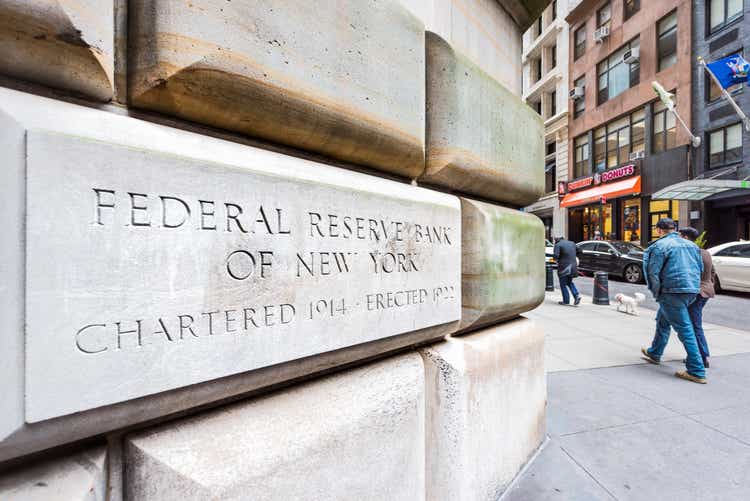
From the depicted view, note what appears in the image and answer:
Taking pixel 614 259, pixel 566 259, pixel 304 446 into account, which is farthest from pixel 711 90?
pixel 304 446

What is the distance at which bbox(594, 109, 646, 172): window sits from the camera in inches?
857

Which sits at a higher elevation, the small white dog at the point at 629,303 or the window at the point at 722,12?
the window at the point at 722,12

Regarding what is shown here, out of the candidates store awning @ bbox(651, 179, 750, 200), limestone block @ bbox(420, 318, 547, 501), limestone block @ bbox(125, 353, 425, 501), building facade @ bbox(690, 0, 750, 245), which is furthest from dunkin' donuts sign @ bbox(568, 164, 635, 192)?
limestone block @ bbox(125, 353, 425, 501)

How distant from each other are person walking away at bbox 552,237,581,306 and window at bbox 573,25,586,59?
23.3 meters

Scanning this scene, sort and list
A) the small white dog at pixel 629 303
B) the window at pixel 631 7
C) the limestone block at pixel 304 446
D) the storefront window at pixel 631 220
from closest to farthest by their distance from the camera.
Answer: the limestone block at pixel 304 446 < the small white dog at pixel 629 303 < the storefront window at pixel 631 220 < the window at pixel 631 7

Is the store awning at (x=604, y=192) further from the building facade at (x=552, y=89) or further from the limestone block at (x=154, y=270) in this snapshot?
the limestone block at (x=154, y=270)

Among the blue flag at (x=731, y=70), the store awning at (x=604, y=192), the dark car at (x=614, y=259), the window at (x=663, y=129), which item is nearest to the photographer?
the blue flag at (x=731, y=70)

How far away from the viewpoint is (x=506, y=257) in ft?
7.79

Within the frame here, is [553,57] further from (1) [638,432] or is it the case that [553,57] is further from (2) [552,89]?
(1) [638,432]

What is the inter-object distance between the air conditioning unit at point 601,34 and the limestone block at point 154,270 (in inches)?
1164

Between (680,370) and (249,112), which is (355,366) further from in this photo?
(680,370)

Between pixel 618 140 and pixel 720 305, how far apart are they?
55.3ft

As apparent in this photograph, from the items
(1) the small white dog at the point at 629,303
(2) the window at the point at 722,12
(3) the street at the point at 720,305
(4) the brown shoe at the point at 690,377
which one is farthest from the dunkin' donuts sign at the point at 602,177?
(4) the brown shoe at the point at 690,377

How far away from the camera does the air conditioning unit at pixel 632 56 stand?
21.3 metres
